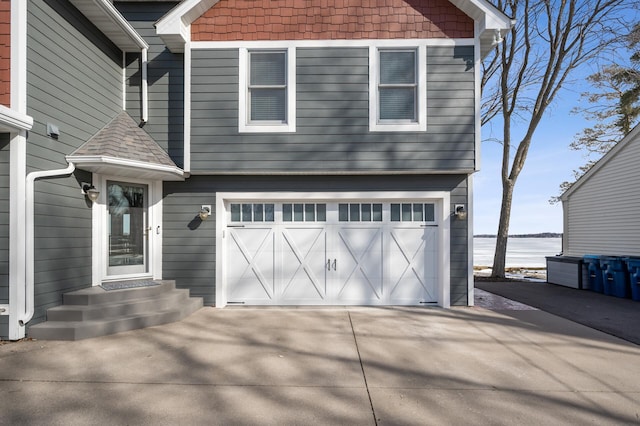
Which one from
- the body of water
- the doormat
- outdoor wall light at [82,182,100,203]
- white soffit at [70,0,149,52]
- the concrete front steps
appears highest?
white soffit at [70,0,149,52]

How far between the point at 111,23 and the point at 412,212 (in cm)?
638

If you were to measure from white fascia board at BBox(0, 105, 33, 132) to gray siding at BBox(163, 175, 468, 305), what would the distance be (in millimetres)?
2319

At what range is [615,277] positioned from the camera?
25.5 ft

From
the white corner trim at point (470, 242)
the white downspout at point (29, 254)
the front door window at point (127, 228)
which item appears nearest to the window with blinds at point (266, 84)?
the front door window at point (127, 228)

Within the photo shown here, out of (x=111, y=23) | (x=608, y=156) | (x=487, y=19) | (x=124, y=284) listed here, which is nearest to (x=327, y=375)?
(x=124, y=284)

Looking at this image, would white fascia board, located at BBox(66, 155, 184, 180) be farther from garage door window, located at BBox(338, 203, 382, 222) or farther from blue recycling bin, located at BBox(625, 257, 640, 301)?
blue recycling bin, located at BBox(625, 257, 640, 301)

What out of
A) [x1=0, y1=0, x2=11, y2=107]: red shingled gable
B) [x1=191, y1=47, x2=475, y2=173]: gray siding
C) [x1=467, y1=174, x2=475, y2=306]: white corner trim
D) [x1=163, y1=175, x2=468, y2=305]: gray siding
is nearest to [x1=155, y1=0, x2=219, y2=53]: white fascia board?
[x1=191, y1=47, x2=475, y2=173]: gray siding

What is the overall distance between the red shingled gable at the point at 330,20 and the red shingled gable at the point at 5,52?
2611 mm

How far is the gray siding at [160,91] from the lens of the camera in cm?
630

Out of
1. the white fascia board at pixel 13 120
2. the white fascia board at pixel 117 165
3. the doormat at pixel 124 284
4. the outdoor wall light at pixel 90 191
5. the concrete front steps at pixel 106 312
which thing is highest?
the white fascia board at pixel 13 120

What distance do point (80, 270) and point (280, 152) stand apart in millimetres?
3810

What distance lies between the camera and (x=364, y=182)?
638 cm

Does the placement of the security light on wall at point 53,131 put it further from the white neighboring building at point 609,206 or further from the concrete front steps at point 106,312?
the white neighboring building at point 609,206

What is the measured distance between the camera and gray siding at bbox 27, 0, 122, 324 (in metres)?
4.59
